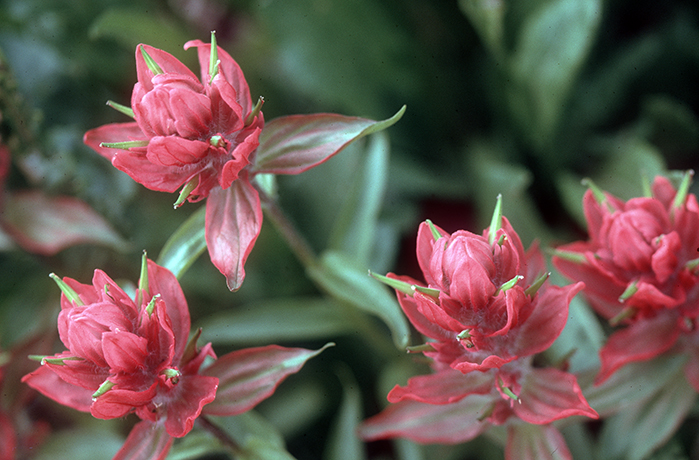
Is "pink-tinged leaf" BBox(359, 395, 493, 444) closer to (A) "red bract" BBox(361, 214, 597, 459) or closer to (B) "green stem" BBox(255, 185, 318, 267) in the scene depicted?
(A) "red bract" BBox(361, 214, 597, 459)

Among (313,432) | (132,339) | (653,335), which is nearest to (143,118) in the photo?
(132,339)

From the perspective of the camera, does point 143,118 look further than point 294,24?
No

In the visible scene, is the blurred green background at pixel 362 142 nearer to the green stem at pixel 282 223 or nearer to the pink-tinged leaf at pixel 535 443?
the green stem at pixel 282 223

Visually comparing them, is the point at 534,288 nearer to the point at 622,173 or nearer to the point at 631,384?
the point at 631,384

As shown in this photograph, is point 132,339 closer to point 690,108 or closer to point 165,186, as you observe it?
point 165,186

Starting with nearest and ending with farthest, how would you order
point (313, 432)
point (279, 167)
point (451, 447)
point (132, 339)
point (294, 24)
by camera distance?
point (132, 339) → point (279, 167) → point (451, 447) → point (313, 432) → point (294, 24)

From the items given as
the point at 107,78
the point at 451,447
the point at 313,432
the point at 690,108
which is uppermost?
the point at 690,108

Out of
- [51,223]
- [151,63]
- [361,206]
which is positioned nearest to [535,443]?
[361,206]

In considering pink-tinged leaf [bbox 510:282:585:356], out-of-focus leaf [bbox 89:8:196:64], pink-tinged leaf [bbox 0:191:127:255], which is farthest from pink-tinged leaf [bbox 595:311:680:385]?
out-of-focus leaf [bbox 89:8:196:64]
